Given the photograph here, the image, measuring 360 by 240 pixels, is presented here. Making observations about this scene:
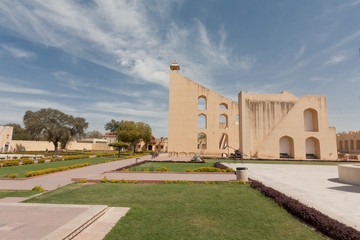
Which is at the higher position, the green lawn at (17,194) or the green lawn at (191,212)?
the green lawn at (191,212)

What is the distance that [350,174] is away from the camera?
9.87 meters

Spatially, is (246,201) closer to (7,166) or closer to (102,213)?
(102,213)

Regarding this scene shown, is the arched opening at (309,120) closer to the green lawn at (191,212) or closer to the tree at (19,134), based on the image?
the green lawn at (191,212)

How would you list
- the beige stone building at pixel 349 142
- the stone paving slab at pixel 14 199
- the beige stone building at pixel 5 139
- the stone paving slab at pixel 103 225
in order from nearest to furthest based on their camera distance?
the stone paving slab at pixel 103 225 < the stone paving slab at pixel 14 199 < the beige stone building at pixel 349 142 < the beige stone building at pixel 5 139

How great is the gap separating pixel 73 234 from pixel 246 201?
5.04 meters

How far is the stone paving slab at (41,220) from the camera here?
11.8 feet

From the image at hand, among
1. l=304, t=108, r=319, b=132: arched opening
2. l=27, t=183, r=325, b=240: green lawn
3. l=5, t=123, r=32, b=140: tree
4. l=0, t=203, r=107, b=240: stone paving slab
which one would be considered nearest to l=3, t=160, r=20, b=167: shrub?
l=27, t=183, r=325, b=240: green lawn

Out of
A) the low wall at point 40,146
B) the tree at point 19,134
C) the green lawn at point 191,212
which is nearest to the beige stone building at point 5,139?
the low wall at point 40,146

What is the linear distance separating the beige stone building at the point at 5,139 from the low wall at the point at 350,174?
52051 millimetres

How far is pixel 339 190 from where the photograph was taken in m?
8.25

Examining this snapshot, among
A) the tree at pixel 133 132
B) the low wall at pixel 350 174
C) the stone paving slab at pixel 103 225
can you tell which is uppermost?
the tree at pixel 133 132

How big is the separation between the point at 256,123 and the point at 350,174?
62.5 ft

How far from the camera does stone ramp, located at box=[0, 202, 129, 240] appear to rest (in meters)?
3.62

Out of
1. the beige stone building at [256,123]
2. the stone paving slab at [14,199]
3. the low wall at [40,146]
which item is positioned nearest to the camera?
the stone paving slab at [14,199]
